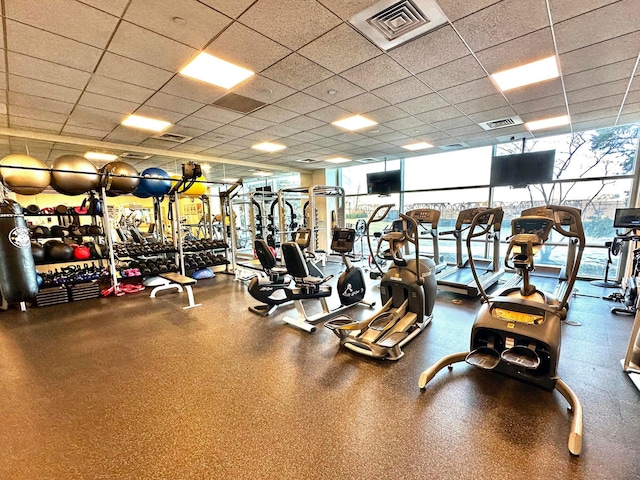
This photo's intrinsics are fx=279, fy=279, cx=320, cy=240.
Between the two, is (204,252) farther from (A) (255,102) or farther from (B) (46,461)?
(B) (46,461)

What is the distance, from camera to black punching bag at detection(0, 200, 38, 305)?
363 cm

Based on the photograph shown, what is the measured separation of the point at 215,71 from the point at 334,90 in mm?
1501

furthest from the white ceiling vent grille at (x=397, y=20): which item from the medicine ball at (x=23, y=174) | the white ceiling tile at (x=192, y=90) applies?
the medicine ball at (x=23, y=174)

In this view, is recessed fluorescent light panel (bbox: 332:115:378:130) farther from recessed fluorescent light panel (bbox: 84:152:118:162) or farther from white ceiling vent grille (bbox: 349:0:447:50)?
recessed fluorescent light panel (bbox: 84:152:118:162)

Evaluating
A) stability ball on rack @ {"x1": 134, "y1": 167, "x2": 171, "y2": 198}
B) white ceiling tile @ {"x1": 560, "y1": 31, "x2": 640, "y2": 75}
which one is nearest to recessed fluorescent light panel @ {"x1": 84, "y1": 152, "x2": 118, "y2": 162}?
stability ball on rack @ {"x1": 134, "y1": 167, "x2": 171, "y2": 198}

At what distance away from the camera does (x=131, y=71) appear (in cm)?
315

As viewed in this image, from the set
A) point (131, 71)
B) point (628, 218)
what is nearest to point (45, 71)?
point (131, 71)

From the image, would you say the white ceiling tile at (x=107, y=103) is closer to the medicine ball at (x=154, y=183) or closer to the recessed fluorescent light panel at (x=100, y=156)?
the medicine ball at (x=154, y=183)

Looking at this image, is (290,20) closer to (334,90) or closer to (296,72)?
(296,72)

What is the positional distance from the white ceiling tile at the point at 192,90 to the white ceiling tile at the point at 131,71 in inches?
4.1

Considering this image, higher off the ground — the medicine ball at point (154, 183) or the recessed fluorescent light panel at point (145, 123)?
the recessed fluorescent light panel at point (145, 123)

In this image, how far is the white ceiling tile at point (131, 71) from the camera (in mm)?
2936

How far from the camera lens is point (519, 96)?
13.0ft

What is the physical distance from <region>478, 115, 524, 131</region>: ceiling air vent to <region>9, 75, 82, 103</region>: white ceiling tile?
643 cm
